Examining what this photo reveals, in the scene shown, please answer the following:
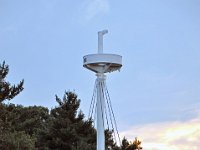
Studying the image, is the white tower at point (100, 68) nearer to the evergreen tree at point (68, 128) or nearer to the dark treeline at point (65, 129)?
the dark treeline at point (65, 129)

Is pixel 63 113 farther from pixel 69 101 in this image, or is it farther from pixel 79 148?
pixel 79 148

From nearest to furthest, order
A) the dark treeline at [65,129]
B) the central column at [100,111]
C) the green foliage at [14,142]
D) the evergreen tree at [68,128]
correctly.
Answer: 1. the central column at [100,111]
2. the green foliage at [14,142]
3. the dark treeline at [65,129]
4. the evergreen tree at [68,128]

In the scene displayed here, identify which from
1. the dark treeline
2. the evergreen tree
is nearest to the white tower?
the dark treeline

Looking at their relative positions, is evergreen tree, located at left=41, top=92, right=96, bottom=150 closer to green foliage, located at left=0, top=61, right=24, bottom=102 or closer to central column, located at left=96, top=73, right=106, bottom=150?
green foliage, located at left=0, top=61, right=24, bottom=102

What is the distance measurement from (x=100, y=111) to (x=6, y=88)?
8578 mm

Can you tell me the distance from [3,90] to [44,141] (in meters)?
6.15

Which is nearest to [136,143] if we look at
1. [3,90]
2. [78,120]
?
[78,120]

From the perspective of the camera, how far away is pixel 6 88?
899 inches

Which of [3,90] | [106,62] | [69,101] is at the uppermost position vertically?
[69,101]

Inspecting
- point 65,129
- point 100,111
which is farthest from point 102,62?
point 65,129

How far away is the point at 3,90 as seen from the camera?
894 inches

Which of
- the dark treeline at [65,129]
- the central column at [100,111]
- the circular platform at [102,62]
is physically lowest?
the central column at [100,111]

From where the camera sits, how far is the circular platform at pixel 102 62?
1548 centimetres

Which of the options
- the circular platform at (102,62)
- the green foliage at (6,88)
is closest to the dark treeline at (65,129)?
the green foliage at (6,88)
